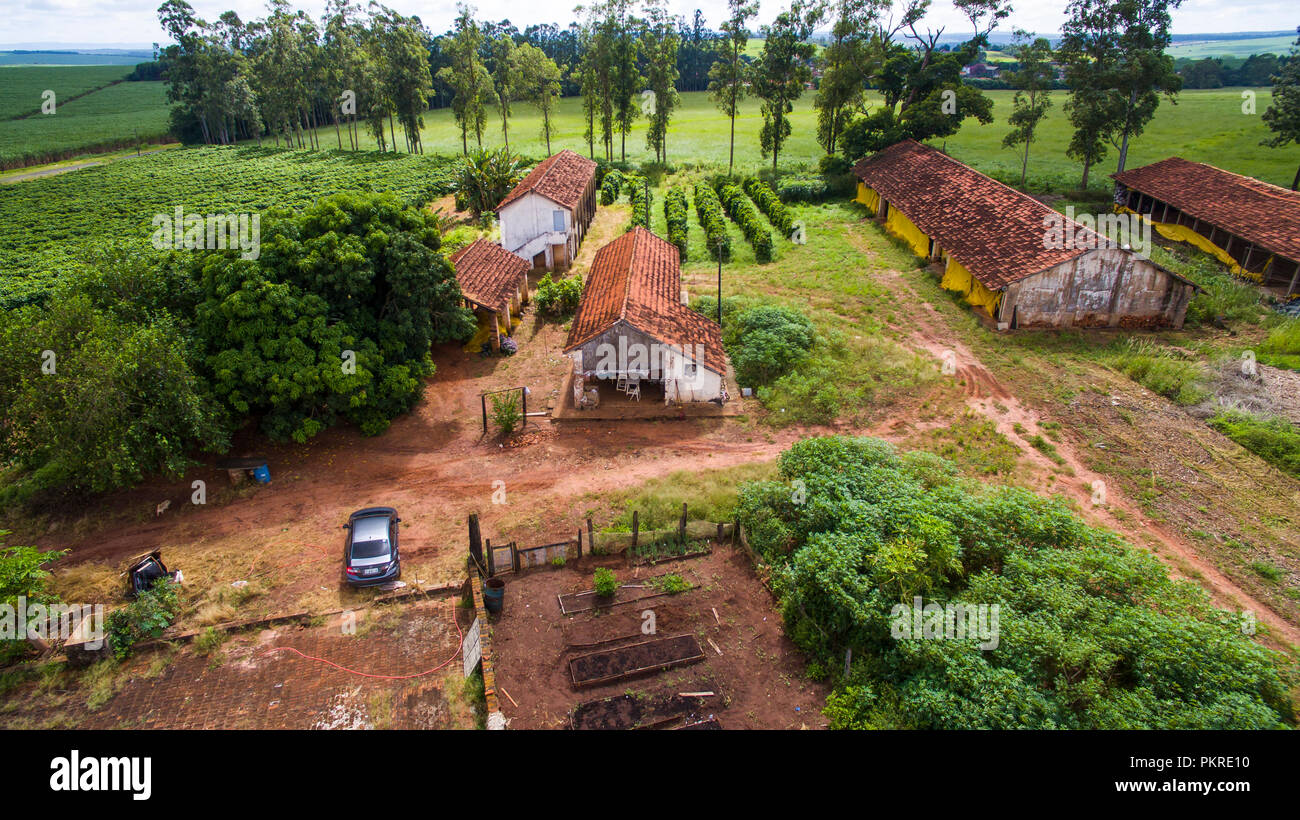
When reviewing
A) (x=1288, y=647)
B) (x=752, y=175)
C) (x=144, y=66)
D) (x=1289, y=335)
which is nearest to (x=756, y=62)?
(x=752, y=175)

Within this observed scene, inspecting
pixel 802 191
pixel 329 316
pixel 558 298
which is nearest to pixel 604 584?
pixel 329 316

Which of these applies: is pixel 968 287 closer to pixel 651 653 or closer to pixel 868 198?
pixel 868 198

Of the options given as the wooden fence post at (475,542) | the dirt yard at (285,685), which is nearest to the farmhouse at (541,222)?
the wooden fence post at (475,542)

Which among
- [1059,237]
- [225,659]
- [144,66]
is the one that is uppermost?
[144,66]

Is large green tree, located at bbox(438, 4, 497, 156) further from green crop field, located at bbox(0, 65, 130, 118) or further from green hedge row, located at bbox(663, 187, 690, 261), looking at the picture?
green crop field, located at bbox(0, 65, 130, 118)

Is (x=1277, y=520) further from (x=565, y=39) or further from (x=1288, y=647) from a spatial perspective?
(x=565, y=39)

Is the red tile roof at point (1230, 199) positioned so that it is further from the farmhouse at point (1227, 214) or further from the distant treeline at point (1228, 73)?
the distant treeline at point (1228, 73)

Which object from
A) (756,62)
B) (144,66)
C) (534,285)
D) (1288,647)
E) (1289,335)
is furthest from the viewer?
(144,66)
